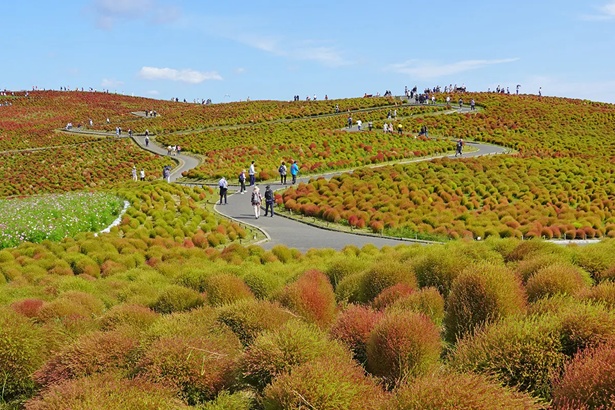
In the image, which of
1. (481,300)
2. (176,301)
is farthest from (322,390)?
(176,301)

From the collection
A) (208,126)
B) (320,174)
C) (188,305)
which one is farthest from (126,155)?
(188,305)

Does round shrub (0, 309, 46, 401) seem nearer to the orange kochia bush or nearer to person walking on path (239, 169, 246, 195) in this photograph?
the orange kochia bush

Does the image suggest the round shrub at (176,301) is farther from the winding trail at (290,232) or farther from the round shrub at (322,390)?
the winding trail at (290,232)

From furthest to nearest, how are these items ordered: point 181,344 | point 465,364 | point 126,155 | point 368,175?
1. point 126,155
2. point 368,175
3. point 181,344
4. point 465,364

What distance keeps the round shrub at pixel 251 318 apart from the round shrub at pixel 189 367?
0.64m

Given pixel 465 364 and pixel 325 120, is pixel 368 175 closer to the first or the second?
pixel 465 364

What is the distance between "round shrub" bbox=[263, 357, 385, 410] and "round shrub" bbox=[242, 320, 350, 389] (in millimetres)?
348

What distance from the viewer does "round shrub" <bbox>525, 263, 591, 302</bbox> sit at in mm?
7273

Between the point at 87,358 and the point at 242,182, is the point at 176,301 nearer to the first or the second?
the point at 87,358

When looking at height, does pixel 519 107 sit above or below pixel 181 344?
above

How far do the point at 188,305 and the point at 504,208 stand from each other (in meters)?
19.3

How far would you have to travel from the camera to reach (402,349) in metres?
5.57

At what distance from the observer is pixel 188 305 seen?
8.86 m

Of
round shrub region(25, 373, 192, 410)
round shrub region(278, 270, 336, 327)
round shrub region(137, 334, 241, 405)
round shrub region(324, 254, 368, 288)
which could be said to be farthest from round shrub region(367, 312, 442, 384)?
round shrub region(324, 254, 368, 288)
